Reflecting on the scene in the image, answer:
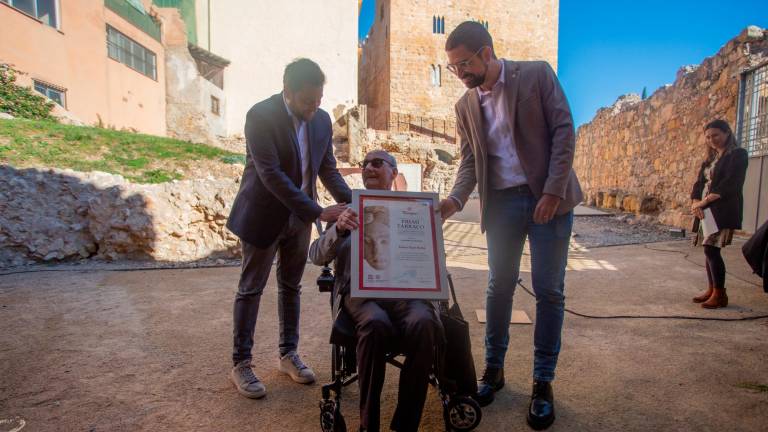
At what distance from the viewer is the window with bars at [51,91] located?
41.6ft

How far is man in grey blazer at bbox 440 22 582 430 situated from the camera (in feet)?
7.03

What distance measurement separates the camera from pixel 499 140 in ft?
7.68

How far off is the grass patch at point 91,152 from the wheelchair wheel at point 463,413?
8136 millimetres

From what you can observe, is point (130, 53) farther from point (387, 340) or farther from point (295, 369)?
point (387, 340)

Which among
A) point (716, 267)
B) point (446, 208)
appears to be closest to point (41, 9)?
point (446, 208)

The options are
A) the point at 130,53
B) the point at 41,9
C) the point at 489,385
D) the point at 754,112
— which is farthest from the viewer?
the point at 130,53

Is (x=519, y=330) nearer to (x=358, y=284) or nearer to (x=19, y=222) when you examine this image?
(x=358, y=284)

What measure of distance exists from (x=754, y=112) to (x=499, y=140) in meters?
7.67

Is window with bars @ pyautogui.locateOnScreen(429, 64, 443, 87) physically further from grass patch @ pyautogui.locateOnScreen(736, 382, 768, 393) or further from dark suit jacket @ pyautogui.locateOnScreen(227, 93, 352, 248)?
grass patch @ pyautogui.locateOnScreen(736, 382, 768, 393)

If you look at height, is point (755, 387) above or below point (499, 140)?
below

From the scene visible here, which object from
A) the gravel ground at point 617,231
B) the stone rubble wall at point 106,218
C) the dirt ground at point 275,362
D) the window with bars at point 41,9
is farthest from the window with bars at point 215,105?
the dirt ground at point 275,362

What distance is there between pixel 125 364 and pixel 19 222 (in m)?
4.49

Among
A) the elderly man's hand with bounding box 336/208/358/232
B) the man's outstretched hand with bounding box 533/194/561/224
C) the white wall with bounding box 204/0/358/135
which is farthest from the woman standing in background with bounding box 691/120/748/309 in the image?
the white wall with bounding box 204/0/358/135

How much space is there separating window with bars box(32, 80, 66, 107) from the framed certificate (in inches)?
582
